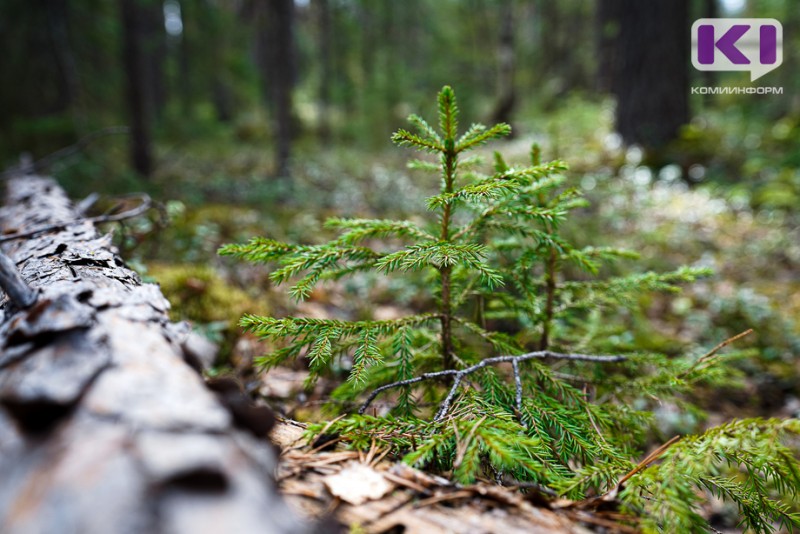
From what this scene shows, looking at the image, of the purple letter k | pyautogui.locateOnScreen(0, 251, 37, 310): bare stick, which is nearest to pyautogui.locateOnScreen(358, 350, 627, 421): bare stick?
pyautogui.locateOnScreen(0, 251, 37, 310): bare stick

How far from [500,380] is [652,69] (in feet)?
26.2

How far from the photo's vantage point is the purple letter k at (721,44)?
5.48m

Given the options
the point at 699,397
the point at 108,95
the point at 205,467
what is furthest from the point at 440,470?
the point at 108,95

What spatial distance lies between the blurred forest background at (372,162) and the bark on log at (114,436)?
1436 mm

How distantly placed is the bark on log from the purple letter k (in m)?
7.20

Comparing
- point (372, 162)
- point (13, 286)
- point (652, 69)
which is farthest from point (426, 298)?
point (372, 162)

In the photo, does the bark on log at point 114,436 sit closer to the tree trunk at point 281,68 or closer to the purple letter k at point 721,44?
the purple letter k at point 721,44

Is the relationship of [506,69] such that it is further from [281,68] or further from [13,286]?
[13,286]

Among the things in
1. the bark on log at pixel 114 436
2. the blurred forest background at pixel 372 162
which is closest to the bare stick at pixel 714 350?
the blurred forest background at pixel 372 162

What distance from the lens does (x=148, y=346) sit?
89cm

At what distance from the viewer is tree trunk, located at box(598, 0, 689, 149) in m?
7.02

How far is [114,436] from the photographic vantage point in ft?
2.23

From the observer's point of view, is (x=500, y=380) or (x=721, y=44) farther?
(x=721, y=44)

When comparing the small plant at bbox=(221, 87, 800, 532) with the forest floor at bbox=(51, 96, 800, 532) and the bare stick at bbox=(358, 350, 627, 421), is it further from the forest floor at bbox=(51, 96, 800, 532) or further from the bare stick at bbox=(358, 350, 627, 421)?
the forest floor at bbox=(51, 96, 800, 532)
